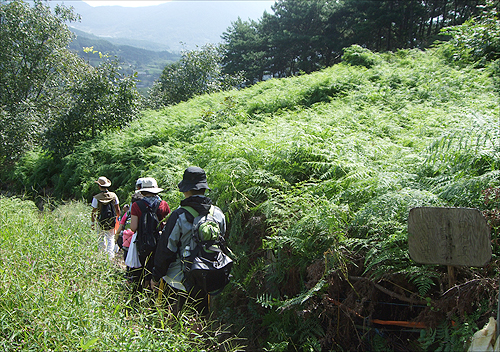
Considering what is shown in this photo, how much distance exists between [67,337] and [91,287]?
1.12m

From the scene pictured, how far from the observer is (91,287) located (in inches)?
161

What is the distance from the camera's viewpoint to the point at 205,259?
13.1ft

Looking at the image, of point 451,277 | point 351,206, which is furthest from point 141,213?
point 451,277

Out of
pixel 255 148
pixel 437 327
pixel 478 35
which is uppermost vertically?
pixel 478 35

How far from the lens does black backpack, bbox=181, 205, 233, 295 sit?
154 inches

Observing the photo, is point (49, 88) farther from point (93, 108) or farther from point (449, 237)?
point (449, 237)

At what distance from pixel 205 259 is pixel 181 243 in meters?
0.35

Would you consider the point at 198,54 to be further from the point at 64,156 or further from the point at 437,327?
the point at 437,327

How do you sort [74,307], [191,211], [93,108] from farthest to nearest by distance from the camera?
[93,108] < [191,211] < [74,307]

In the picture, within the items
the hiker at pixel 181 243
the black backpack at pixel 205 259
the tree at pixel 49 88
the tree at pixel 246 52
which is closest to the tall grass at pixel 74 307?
the hiker at pixel 181 243

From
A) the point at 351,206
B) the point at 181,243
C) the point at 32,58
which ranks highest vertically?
the point at 32,58

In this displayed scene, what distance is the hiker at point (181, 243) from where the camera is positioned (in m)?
4.06

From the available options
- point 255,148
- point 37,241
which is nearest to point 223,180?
point 255,148

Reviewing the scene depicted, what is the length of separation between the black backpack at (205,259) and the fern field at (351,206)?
0.53m
